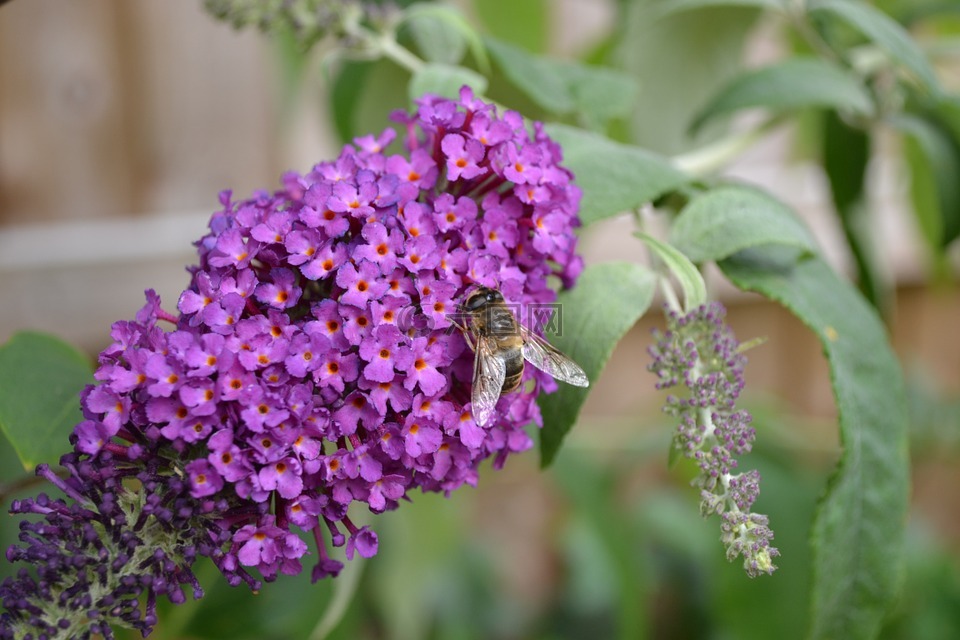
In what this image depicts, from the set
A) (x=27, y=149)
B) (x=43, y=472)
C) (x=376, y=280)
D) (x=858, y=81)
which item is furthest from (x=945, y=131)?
(x=27, y=149)

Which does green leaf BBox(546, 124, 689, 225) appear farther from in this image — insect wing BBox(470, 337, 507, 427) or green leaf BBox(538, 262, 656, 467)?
insect wing BBox(470, 337, 507, 427)

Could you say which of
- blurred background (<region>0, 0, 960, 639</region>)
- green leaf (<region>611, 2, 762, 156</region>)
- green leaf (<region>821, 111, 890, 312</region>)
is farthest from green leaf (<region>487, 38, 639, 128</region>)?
blurred background (<region>0, 0, 960, 639</region>)

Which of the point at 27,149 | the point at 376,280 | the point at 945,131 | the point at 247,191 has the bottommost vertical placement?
the point at 247,191

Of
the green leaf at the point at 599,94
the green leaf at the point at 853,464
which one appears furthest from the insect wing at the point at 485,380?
the green leaf at the point at 599,94

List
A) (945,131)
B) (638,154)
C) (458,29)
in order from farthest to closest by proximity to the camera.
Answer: (945,131)
(458,29)
(638,154)

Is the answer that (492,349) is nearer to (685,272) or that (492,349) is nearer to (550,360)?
(550,360)

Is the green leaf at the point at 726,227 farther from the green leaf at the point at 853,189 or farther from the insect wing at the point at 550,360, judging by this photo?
the green leaf at the point at 853,189

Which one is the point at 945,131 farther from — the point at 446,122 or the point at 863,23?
the point at 446,122
